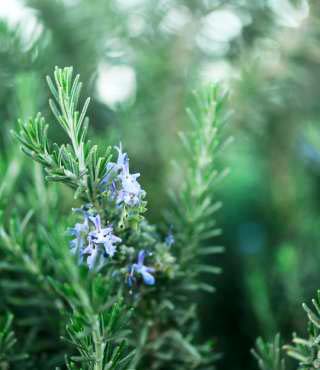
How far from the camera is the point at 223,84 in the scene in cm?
83

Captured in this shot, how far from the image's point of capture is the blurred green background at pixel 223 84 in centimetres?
75

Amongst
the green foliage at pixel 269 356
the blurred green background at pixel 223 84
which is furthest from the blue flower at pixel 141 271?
the blurred green background at pixel 223 84

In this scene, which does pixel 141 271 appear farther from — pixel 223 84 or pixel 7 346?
pixel 223 84

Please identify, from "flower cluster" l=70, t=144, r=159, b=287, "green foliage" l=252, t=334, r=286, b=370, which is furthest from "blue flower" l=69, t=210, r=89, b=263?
"green foliage" l=252, t=334, r=286, b=370

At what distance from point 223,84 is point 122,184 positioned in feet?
1.48

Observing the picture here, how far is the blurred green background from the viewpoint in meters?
0.75

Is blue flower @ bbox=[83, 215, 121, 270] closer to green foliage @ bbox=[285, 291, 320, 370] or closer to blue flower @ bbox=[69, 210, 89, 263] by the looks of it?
blue flower @ bbox=[69, 210, 89, 263]

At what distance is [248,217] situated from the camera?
0.86 m

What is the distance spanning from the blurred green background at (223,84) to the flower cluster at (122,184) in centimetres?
25

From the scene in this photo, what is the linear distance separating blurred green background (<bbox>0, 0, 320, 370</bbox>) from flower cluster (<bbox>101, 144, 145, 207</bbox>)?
9.8 inches

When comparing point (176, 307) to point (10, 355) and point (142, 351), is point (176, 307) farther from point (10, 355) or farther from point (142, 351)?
point (10, 355)

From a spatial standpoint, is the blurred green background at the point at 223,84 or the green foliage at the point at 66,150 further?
the blurred green background at the point at 223,84

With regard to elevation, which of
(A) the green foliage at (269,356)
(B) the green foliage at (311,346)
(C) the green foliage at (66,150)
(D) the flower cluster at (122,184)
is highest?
(C) the green foliage at (66,150)

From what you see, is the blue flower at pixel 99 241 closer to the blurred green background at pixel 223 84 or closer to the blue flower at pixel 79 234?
the blue flower at pixel 79 234
